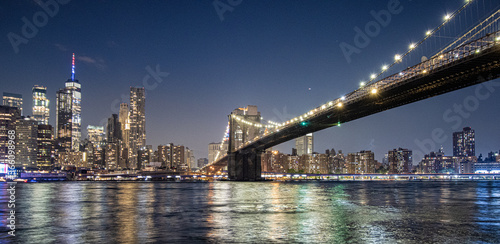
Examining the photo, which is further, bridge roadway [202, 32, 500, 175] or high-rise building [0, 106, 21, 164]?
high-rise building [0, 106, 21, 164]

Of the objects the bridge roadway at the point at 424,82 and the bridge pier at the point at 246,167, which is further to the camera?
the bridge pier at the point at 246,167

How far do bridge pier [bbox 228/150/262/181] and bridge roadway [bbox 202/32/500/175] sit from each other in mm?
29565

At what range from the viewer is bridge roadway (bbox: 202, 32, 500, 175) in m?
36.9

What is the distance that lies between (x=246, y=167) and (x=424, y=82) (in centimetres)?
6280

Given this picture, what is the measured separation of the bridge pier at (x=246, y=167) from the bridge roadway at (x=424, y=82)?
29.6 m

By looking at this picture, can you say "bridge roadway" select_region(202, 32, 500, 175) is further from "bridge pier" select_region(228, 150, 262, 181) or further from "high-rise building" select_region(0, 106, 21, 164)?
"high-rise building" select_region(0, 106, 21, 164)

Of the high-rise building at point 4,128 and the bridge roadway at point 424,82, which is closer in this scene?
the bridge roadway at point 424,82

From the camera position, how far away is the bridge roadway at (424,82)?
3691cm

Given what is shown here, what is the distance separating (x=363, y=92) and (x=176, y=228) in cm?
4245

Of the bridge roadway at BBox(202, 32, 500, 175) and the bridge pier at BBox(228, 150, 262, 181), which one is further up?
the bridge roadway at BBox(202, 32, 500, 175)

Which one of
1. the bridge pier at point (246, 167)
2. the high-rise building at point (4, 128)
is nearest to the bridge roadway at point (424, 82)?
the bridge pier at point (246, 167)

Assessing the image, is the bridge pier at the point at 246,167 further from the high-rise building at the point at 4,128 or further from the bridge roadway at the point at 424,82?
the high-rise building at the point at 4,128

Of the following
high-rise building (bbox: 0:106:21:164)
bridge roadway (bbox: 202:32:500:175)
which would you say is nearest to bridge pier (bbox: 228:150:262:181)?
bridge roadway (bbox: 202:32:500:175)

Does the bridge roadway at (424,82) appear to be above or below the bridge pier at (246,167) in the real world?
above
